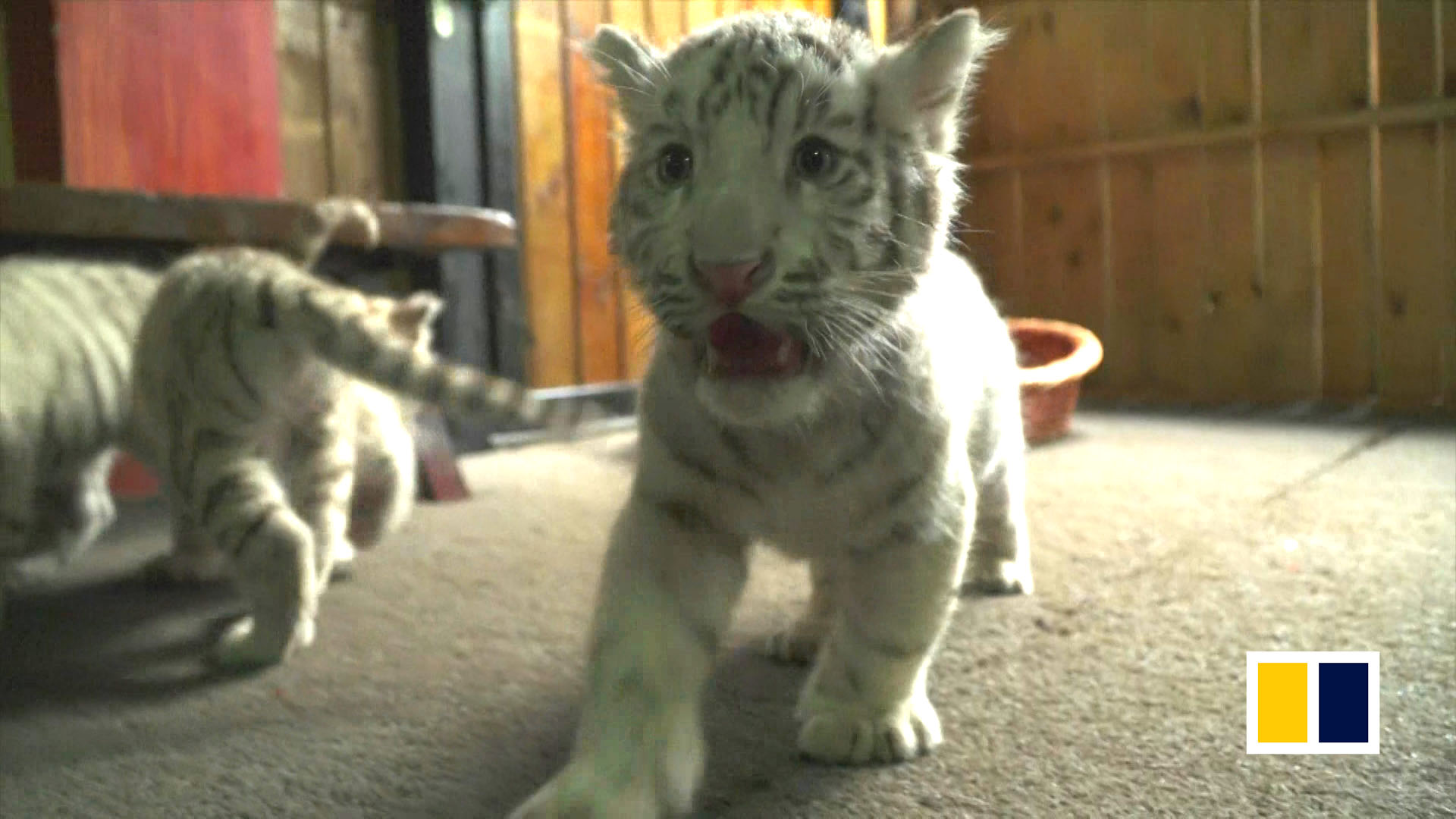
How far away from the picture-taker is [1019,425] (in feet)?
5.03

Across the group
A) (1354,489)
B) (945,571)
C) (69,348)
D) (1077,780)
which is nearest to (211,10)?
(69,348)

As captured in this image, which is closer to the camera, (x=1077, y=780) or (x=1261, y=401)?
(x=1077, y=780)

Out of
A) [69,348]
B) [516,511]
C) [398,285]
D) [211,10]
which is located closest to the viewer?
[211,10]

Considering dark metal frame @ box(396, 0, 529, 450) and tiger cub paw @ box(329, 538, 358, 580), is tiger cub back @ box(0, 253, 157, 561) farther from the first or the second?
dark metal frame @ box(396, 0, 529, 450)

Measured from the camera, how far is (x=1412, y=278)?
210 centimetres

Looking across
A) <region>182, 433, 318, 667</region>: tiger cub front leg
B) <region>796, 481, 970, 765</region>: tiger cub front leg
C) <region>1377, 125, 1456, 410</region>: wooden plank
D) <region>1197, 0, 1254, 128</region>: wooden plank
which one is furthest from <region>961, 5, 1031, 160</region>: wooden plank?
<region>182, 433, 318, 667</region>: tiger cub front leg

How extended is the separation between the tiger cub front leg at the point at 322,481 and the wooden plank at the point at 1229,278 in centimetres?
170

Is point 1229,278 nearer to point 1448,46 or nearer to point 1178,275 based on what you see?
point 1178,275

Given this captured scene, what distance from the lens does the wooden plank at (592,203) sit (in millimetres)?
1216

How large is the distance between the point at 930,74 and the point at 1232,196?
1.45m

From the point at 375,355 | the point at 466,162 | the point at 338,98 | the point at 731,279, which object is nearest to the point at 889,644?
the point at 731,279

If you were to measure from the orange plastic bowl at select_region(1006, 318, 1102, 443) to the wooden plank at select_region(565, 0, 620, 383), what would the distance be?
2.72 ft

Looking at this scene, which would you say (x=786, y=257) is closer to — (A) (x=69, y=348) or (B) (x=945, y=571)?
(B) (x=945, y=571)

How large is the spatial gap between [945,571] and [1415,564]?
2.99 ft
